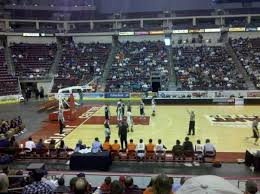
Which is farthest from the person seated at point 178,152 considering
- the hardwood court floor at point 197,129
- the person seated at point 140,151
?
the hardwood court floor at point 197,129

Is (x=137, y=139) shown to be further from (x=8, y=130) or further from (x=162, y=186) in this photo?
(x=162, y=186)

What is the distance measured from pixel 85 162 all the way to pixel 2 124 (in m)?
10.1

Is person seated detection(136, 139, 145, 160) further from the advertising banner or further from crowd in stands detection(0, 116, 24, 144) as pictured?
the advertising banner

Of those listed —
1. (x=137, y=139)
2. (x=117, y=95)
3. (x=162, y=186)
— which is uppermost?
(x=162, y=186)

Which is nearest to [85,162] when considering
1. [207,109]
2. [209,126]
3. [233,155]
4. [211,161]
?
[211,161]

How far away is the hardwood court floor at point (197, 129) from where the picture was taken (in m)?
24.0

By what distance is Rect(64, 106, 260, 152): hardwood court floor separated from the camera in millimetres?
23969

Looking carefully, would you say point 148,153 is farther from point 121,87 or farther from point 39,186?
point 121,87

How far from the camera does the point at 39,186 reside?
5789 mm

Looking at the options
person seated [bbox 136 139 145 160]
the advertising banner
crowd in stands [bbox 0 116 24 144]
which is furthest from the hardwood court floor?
the advertising banner

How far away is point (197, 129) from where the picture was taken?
2792cm

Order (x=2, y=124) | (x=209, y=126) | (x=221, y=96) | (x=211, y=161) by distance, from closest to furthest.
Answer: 1. (x=211, y=161)
2. (x=2, y=124)
3. (x=209, y=126)
4. (x=221, y=96)

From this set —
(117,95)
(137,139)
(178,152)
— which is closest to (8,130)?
(137,139)

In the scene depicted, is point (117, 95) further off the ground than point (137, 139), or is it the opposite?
point (117, 95)
